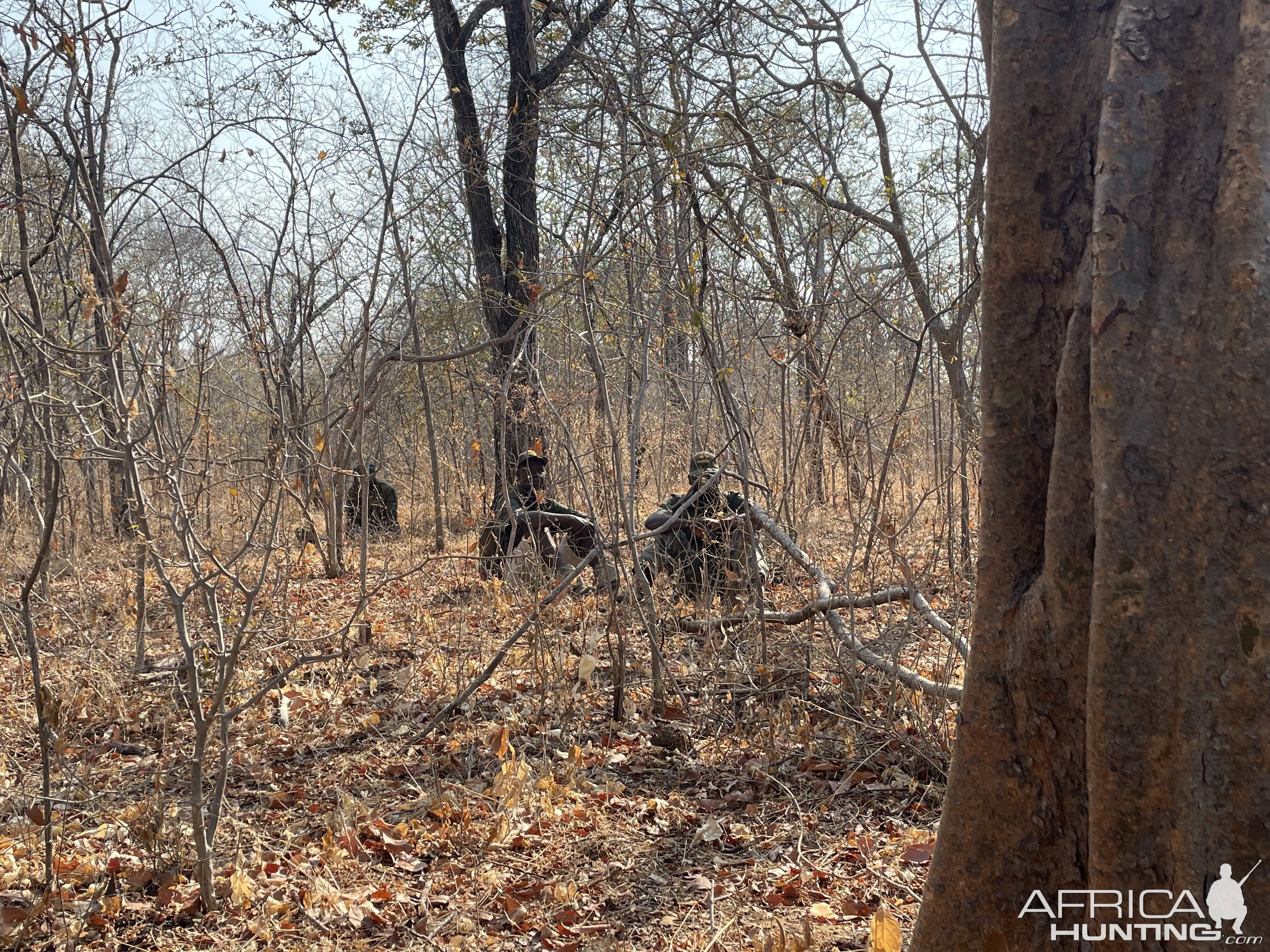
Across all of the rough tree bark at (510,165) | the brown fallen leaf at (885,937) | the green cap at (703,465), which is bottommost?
the brown fallen leaf at (885,937)

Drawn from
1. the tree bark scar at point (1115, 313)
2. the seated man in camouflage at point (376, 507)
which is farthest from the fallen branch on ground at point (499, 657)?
the seated man in camouflage at point (376, 507)

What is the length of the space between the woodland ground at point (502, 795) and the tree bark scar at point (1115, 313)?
179 centimetres

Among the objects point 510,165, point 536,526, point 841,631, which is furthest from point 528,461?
point 841,631

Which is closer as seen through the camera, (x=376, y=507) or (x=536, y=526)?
(x=536, y=526)

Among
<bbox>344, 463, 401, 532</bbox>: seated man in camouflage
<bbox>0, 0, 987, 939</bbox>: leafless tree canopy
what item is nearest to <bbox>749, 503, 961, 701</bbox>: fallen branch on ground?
<bbox>0, 0, 987, 939</bbox>: leafless tree canopy

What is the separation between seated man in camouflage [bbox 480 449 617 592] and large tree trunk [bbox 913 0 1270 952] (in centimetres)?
296

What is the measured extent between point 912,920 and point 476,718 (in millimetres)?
2432

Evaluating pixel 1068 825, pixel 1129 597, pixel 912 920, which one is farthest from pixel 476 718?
pixel 1129 597

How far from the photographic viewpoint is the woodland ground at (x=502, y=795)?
105 inches

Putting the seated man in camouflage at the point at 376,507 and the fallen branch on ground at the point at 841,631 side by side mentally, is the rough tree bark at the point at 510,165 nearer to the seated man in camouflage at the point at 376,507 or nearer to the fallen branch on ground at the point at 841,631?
the fallen branch on ground at the point at 841,631

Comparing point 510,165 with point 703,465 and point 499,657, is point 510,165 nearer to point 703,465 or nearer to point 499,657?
point 703,465

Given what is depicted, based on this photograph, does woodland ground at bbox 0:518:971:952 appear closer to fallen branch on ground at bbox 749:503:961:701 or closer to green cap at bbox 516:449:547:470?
fallen branch on ground at bbox 749:503:961:701

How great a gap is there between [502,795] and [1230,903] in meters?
2.58

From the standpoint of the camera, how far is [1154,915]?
1.36 m
